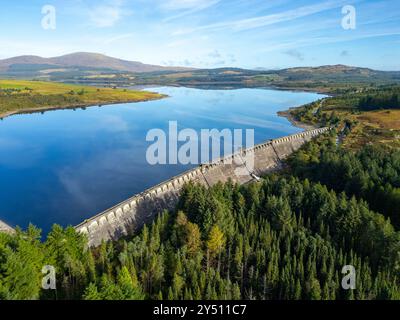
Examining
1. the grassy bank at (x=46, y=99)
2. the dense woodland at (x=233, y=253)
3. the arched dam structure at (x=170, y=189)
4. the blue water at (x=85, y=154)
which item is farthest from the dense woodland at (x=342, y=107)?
the grassy bank at (x=46, y=99)

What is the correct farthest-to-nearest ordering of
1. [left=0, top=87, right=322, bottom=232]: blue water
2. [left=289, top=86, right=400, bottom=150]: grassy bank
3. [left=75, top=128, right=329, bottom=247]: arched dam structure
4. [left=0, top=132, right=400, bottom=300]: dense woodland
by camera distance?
1. [left=289, top=86, right=400, bottom=150]: grassy bank
2. [left=0, top=87, right=322, bottom=232]: blue water
3. [left=75, top=128, right=329, bottom=247]: arched dam structure
4. [left=0, top=132, right=400, bottom=300]: dense woodland

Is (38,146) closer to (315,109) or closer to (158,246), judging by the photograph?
(158,246)

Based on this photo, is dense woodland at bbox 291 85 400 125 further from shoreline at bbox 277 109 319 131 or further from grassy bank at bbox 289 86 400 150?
shoreline at bbox 277 109 319 131

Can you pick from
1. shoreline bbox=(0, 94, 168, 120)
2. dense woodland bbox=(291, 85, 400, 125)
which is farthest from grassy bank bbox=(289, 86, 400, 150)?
shoreline bbox=(0, 94, 168, 120)

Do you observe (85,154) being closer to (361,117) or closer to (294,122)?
(294,122)

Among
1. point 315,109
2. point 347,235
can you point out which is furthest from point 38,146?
point 315,109
